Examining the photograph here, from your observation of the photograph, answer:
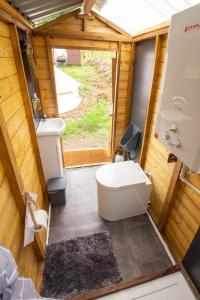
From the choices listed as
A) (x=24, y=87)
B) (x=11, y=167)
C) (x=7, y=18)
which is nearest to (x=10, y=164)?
(x=11, y=167)

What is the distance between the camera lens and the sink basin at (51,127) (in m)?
1.99

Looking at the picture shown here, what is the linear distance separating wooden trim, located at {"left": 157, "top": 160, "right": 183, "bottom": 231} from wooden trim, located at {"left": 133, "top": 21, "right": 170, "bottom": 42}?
46.7 inches

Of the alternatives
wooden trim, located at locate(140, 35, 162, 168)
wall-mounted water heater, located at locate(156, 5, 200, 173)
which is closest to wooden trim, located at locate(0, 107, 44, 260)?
wall-mounted water heater, located at locate(156, 5, 200, 173)

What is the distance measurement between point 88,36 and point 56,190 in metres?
1.94

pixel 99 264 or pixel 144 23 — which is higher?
pixel 144 23

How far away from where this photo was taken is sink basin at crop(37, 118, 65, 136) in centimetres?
199

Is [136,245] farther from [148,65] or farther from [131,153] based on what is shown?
[148,65]

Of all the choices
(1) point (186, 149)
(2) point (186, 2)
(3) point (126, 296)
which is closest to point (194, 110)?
(1) point (186, 149)

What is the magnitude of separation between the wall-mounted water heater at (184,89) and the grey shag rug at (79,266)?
4.23 feet

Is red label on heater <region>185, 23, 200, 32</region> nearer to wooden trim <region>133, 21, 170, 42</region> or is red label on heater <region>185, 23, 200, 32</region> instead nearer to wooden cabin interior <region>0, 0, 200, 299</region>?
wooden cabin interior <region>0, 0, 200, 299</region>

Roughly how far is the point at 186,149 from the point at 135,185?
0.96m

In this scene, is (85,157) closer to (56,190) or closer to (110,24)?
(56,190)

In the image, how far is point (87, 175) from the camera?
2869mm

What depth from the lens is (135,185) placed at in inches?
72.4
